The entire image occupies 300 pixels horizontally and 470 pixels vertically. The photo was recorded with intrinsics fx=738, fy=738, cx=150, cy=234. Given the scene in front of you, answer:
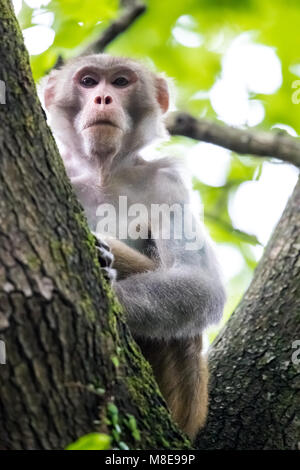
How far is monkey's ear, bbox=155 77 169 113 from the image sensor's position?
6004mm

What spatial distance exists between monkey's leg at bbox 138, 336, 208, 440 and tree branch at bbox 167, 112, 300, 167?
2.46m

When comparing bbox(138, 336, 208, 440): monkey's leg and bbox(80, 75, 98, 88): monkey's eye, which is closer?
bbox(138, 336, 208, 440): monkey's leg

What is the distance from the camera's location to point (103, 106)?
5.14 metres

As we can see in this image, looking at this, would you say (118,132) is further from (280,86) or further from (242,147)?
(280,86)

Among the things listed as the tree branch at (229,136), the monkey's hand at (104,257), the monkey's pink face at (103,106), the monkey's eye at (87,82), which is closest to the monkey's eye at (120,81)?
the monkey's pink face at (103,106)

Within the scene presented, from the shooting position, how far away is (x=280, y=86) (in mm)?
7242

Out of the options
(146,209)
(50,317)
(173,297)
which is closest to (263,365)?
(173,297)

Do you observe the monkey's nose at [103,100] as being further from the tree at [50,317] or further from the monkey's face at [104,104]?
the tree at [50,317]

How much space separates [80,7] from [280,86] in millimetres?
2236

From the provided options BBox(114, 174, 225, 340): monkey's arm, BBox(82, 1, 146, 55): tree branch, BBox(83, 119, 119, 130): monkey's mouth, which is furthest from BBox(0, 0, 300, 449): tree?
BBox(82, 1, 146, 55): tree branch

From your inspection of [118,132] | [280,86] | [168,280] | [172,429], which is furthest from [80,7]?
[172,429]

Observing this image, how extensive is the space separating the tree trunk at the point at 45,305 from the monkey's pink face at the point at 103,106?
79.6 inches

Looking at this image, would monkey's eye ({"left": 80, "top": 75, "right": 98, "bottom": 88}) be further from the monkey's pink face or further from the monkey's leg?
the monkey's leg

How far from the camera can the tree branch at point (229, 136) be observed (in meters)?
6.53
